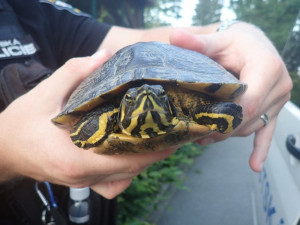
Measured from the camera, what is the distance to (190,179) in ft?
16.0

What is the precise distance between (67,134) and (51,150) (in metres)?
0.12

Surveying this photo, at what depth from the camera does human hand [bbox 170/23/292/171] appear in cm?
157

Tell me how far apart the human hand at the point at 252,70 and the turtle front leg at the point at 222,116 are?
0.87 ft

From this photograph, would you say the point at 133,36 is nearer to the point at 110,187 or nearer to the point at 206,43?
the point at 206,43

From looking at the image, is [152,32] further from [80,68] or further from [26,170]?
[26,170]

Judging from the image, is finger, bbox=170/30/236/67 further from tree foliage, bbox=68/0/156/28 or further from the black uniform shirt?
tree foliage, bbox=68/0/156/28

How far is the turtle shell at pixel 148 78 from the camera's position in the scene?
4.23ft

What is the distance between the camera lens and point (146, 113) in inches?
45.3

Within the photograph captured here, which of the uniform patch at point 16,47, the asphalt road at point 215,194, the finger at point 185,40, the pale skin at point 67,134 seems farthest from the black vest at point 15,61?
the asphalt road at point 215,194

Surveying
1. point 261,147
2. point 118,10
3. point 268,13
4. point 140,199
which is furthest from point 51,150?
point 118,10

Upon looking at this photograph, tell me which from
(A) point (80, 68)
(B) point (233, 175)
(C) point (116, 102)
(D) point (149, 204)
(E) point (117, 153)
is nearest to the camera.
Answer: (E) point (117, 153)

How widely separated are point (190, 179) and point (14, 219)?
360cm

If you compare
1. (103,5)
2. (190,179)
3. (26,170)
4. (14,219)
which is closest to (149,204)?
(190,179)

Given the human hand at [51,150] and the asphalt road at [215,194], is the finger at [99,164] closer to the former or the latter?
the human hand at [51,150]
